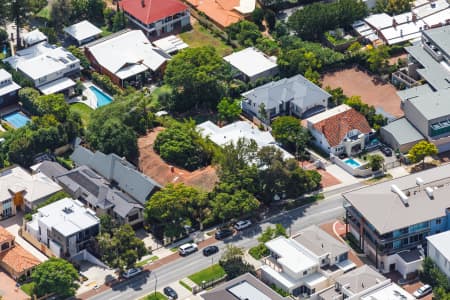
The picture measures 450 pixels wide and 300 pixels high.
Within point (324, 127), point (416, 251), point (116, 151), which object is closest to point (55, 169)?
point (116, 151)

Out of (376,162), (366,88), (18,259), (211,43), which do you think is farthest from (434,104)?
(18,259)

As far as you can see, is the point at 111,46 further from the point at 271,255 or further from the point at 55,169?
the point at 271,255

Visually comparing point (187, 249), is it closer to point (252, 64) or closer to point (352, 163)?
point (352, 163)

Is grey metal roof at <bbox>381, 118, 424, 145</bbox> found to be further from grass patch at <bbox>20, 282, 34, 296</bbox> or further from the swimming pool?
grass patch at <bbox>20, 282, 34, 296</bbox>

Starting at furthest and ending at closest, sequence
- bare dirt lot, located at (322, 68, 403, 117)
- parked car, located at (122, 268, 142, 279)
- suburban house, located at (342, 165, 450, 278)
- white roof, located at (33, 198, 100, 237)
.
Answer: bare dirt lot, located at (322, 68, 403, 117) < white roof, located at (33, 198, 100, 237) < parked car, located at (122, 268, 142, 279) < suburban house, located at (342, 165, 450, 278)

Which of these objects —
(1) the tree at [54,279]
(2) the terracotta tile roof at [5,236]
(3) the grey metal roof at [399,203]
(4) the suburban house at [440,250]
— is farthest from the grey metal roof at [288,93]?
(1) the tree at [54,279]

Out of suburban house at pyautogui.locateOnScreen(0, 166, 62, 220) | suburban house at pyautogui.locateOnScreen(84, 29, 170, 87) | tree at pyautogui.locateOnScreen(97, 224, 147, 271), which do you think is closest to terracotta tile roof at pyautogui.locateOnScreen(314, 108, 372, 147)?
suburban house at pyautogui.locateOnScreen(84, 29, 170, 87)
